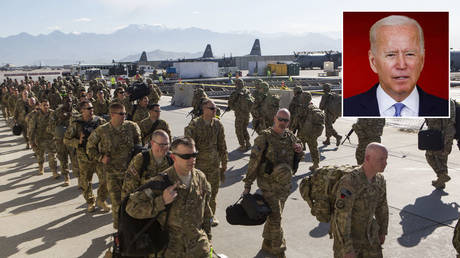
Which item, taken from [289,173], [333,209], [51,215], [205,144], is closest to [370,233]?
[333,209]

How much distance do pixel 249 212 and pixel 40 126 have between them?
7.29 m

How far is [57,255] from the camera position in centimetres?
611

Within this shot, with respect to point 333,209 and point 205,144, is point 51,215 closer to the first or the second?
point 205,144

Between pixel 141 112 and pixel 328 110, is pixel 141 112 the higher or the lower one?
the higher one

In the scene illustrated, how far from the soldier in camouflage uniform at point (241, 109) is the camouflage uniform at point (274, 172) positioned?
6.73 metres

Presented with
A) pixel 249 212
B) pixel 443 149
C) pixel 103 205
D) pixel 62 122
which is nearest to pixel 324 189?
pixel 249 212

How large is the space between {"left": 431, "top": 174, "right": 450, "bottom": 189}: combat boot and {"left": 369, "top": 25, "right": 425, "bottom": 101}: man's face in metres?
1.95

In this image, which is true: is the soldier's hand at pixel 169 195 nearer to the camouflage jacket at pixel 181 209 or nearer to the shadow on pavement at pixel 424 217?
the camouflage jacket at pixel 181 209

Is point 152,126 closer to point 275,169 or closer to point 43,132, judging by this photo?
point 275,169

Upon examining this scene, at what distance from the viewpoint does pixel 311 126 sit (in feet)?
33.2

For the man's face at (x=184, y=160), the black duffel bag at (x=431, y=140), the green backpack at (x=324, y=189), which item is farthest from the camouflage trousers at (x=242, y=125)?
the man's face at (x=184, y=160)

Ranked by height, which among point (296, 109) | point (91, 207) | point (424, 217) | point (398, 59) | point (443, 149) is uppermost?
point (398, 59)

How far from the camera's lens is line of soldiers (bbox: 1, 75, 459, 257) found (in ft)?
12.4

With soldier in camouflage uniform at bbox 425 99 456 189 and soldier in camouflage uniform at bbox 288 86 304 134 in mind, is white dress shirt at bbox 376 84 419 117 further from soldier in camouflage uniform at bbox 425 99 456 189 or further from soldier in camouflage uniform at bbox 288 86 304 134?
soldier in camouflage uniform at bbox 288 86 304 134
